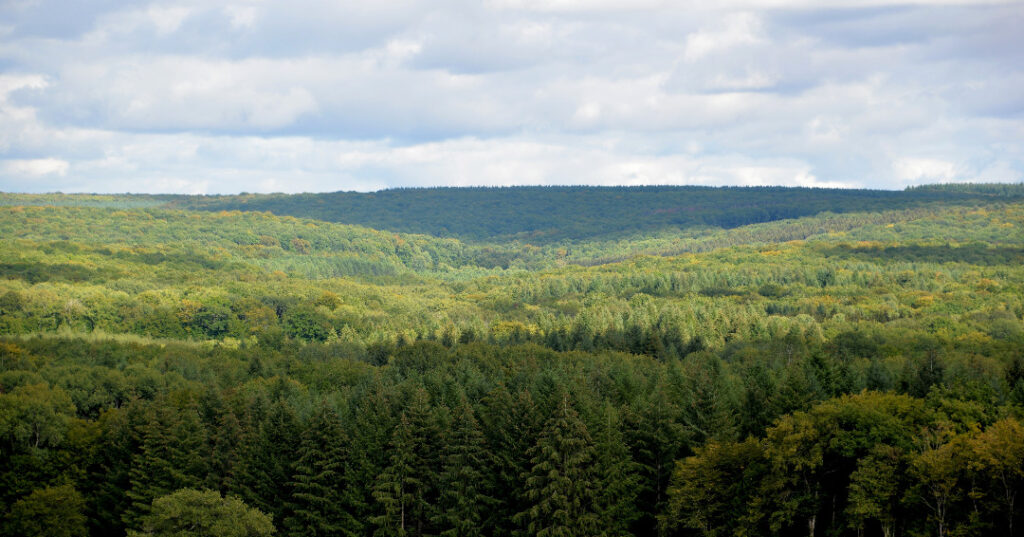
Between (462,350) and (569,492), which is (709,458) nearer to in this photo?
(569,492)

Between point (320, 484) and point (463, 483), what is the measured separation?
441 inches

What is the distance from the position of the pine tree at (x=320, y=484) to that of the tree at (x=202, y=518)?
5.08m

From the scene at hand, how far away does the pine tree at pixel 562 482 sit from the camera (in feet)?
204

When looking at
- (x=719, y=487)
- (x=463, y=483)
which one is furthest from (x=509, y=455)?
(x=719, y=487)

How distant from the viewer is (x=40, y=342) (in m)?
127

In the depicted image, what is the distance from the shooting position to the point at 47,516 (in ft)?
248

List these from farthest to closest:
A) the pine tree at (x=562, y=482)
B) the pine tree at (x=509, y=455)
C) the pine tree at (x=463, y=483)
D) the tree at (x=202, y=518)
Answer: the pine tree at (x=463, y=483)
the pine tree at (x=509, y=455)
the pine tree at (x=562, y=482)
the tree at (x=202, y=518)

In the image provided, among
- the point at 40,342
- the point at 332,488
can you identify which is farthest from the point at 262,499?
the point at 40,342

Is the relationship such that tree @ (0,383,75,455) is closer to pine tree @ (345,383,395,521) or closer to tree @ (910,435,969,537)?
pine tree @ (345,383,395,521)

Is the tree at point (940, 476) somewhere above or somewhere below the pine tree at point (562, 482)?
above

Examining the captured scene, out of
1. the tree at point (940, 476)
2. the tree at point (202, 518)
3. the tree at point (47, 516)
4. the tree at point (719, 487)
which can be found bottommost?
the tree at point (47, 516)

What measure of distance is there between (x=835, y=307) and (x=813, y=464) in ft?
427

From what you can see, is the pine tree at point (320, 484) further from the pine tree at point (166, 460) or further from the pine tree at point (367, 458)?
the pine tree at point (166, 460)

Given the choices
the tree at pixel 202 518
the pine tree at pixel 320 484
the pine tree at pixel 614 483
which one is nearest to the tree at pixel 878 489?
the pine tree at pixel 614 483
